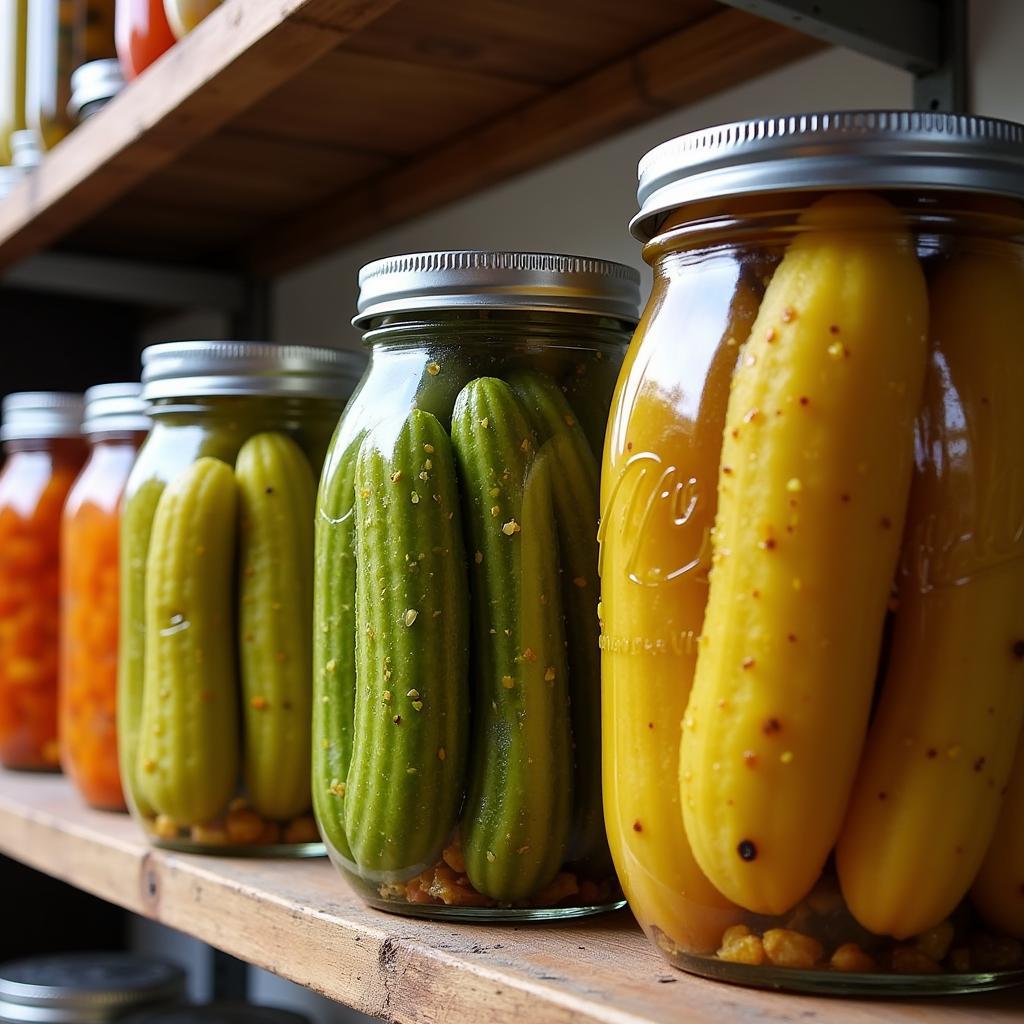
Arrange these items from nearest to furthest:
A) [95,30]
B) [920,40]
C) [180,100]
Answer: [920,40], [180,100], [95,30]

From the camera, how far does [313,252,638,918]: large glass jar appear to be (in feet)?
1.65

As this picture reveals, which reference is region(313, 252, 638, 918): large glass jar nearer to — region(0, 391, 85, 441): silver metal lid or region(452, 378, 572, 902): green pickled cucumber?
region(452, 378, 572, 902): green pickled cucumber

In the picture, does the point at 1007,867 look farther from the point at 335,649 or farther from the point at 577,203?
the point at 577,203

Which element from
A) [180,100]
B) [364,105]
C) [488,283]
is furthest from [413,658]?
[364,105]

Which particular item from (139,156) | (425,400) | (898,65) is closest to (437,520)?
(425,400)

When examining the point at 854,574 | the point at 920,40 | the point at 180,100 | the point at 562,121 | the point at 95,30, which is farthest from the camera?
the point at 95,30

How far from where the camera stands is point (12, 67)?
1.09 m

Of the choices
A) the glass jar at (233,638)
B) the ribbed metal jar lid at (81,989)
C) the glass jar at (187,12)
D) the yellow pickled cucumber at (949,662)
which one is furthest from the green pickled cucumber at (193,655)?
the ribbed metal jar lid at (81,989)

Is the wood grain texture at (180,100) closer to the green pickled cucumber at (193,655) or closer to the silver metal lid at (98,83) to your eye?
the silver metal lid at (98,83)

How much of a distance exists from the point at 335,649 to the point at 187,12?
1.27 ft

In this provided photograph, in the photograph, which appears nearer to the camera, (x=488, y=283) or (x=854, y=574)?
(x=854, y=574)

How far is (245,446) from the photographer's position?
69cm

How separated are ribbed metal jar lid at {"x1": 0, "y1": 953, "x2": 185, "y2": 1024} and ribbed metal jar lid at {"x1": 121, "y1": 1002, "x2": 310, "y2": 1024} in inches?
0.6

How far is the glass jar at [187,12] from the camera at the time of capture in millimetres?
752
